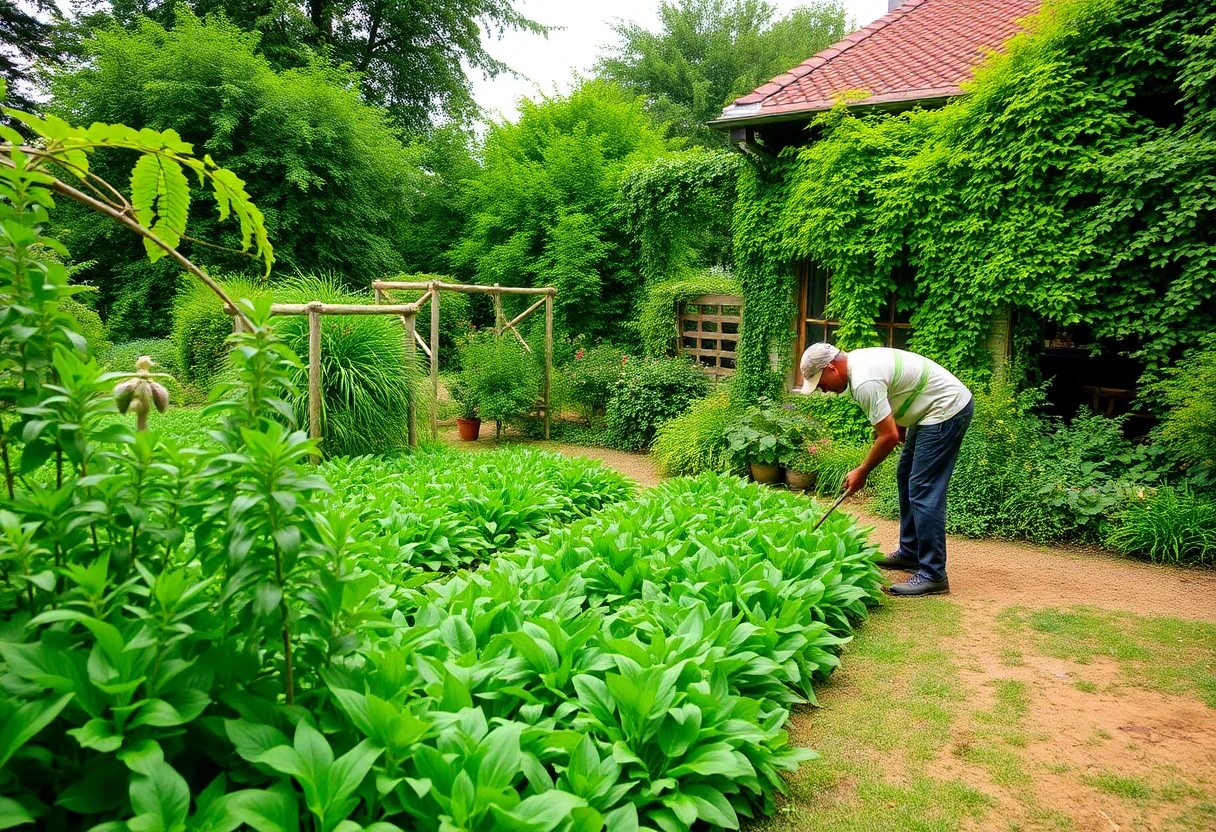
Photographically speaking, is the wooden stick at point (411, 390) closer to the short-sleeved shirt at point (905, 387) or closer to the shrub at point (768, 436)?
the shrub at point (768, 436)

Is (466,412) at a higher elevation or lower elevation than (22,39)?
lower

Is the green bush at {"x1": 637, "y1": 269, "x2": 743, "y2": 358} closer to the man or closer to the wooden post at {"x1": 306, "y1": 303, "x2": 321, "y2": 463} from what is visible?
the wooden post at {"x1": 306, "y1": 303, "x2": 321, "y2": 463}

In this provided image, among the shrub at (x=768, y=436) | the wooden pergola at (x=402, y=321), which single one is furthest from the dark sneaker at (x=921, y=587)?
the wooden pergola at (x=402, y=321)

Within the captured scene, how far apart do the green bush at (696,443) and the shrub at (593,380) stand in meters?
2.16

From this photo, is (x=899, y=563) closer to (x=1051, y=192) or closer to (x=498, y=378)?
(x=1051, y=192)

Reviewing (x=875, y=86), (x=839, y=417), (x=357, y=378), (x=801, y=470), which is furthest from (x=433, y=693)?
(x=875, y=86)

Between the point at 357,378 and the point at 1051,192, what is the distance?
708cm

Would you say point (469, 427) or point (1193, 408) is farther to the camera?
point (469, 427)

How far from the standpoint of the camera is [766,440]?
8.57 meters

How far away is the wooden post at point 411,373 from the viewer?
26.4 feet

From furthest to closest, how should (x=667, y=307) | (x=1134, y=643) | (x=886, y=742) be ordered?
1. (x=667, y=307)
2. (x=1134, y=643)
3. (x=886, y=742)

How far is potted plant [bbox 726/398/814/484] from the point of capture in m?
8.58

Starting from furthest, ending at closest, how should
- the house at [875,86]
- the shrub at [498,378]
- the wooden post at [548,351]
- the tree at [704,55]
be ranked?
the tree at [704,55], the wooden post at [548,351], the shrub at [498,378], the house at [875,86]

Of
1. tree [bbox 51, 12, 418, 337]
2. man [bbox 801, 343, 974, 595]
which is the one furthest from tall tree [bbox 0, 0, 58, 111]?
man [bbox 801, 343, 974, 595]
